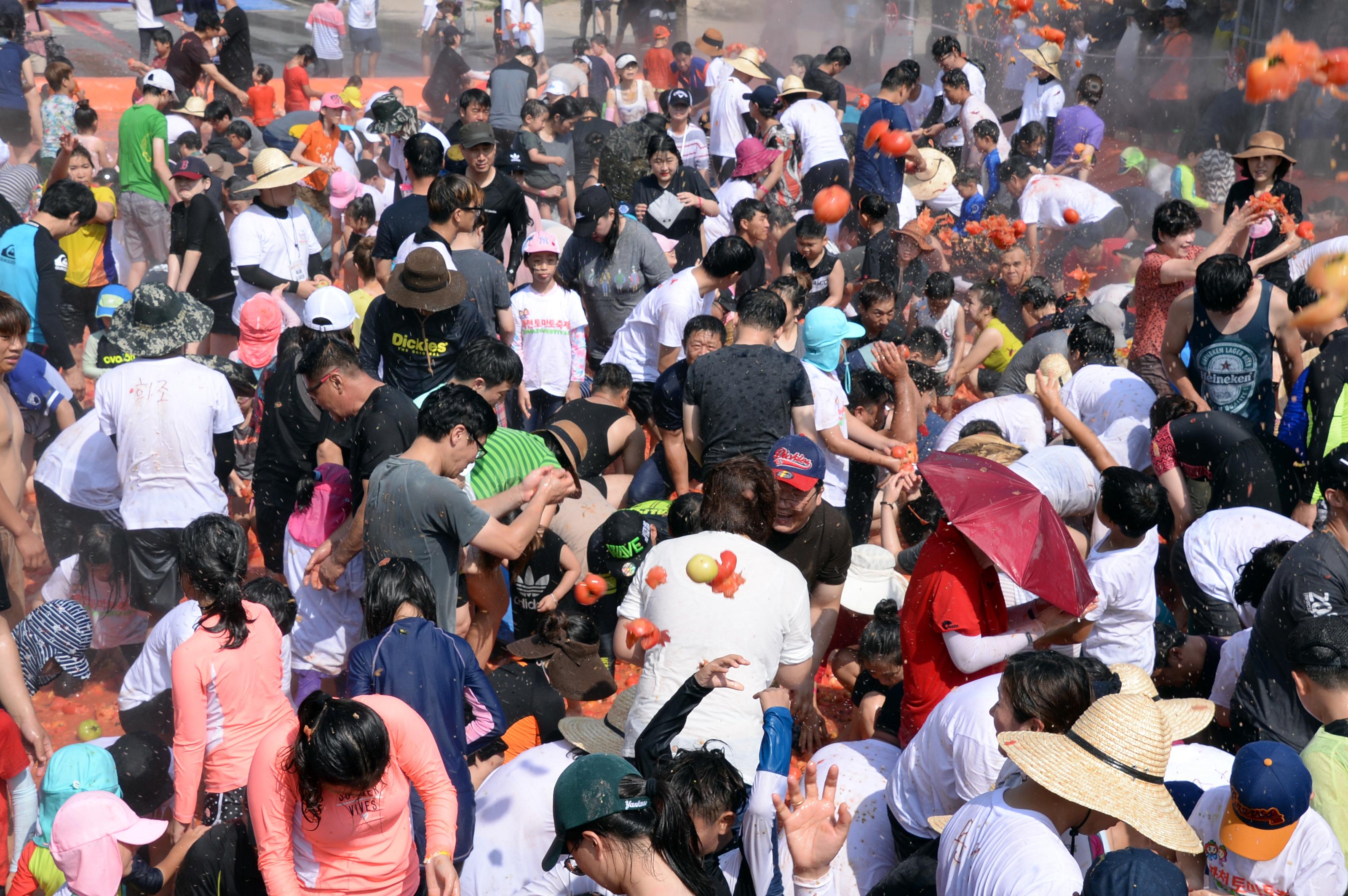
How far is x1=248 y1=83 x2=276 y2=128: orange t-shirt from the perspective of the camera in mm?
12508

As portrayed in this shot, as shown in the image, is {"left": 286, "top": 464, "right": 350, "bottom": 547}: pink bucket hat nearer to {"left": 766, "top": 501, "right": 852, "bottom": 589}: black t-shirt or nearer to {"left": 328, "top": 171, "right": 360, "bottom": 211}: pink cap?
{"left": 766, "top": 501, "right": 852, "bottom": 589}: black t-shirt

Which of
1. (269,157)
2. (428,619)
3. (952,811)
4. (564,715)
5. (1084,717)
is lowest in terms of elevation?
(564,715)

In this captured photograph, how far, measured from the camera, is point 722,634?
332 cm

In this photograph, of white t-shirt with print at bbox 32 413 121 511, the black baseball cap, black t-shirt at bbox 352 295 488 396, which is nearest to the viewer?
white t-shirt with print at bbox 32 413 121 511

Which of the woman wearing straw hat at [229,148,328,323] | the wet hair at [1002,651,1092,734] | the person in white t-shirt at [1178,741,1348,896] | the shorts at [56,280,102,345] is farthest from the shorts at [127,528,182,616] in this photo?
the person in white t-shirt at [1178,741,1348,896]

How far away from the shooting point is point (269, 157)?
688cm

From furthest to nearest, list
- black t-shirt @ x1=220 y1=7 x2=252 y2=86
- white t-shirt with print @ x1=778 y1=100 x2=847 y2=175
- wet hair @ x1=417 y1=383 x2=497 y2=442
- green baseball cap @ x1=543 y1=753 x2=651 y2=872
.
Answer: black t-shirt @ x1=220 y1=7 x2=252 y2=86, white t-shirt with print @ x1=778 y1=100 x2=847 y2=175, wet hair @ x1=417 y1=383 x2=497 y2=442, green baseball cap @ x1=543 y1=753 x2=651 y2=872

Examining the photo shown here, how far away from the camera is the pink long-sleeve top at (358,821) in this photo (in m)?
2.76

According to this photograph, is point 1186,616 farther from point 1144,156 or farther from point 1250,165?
point 1144,156

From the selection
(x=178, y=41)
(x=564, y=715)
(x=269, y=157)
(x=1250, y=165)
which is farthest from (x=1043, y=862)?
(x=178, y=41)

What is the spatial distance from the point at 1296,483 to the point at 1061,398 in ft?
3.56

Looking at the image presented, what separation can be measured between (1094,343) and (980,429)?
92 centimetres

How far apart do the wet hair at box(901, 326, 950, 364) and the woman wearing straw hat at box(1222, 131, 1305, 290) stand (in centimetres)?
202

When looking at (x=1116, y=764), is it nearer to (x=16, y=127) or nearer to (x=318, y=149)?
(x=318, y=149)
